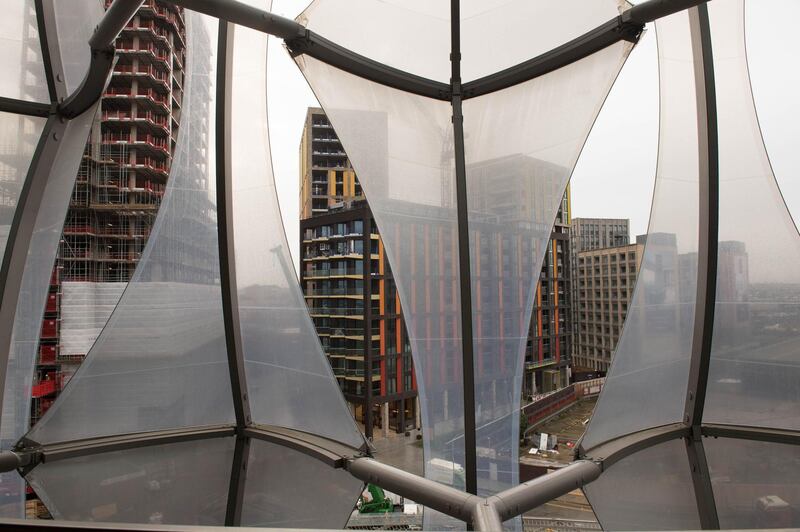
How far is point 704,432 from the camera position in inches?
138

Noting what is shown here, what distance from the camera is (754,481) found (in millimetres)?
3355

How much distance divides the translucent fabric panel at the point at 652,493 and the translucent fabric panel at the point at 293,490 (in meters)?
2.03

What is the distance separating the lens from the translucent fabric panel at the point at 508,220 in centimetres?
309

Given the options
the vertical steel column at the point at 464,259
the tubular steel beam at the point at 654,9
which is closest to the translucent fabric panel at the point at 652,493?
the vertical steel column at the point at 464,259

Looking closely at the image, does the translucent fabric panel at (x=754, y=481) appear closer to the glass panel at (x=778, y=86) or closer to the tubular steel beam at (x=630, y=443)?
the tubular steel beam at (x=630, y=443)

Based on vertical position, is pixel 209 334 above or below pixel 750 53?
below

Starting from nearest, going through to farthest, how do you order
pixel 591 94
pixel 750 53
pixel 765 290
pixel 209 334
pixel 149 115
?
1. pixel 591 94
2. pixel 750 53
3. pixel 765 290
4. pixel 209 334
5. pixel 149 115

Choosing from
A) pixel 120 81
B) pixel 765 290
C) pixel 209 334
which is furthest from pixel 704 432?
pixel 120 81

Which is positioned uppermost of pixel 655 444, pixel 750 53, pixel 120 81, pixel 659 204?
pixel 120 81

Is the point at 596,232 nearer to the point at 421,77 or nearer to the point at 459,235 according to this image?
the point at 459,235

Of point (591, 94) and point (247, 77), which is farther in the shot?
point (247, 77)

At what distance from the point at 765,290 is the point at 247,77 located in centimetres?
438

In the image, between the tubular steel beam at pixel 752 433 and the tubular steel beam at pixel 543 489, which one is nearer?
the tubular steel beam at pixel 543 489

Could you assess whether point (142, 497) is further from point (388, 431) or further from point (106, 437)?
point (388, 431)
